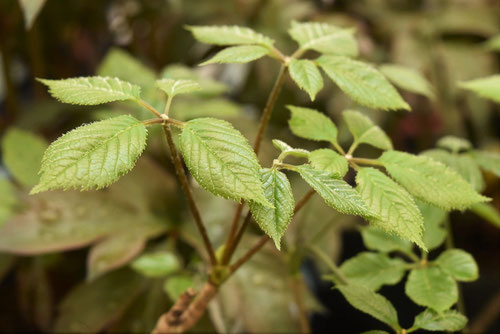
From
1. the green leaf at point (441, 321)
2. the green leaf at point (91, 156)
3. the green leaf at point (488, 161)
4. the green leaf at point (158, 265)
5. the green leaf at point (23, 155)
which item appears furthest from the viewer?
the green leaf at point (23, 155)

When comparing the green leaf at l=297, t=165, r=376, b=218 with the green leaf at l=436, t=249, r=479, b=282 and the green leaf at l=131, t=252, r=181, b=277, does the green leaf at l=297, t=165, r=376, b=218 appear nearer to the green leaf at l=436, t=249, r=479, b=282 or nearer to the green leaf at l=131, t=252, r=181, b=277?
the green leaf at l=436, t=249, r=479, b=282

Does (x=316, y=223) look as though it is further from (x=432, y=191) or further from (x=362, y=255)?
(x=432, y=191)

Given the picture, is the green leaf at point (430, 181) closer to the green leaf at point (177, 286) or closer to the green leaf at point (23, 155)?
the green leaf at point (177, 286)

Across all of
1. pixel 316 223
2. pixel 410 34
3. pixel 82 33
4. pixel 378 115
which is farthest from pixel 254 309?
pixel 82 33

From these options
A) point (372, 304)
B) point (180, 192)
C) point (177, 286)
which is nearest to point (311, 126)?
point (372, 304)

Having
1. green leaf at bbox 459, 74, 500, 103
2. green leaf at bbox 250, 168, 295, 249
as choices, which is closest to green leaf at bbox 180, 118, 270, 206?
green leaf at bbox 250, 168, 295, 249

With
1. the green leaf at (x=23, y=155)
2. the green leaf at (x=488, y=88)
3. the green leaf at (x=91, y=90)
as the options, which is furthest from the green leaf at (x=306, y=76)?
the green leaf at (x=23, y=155)
